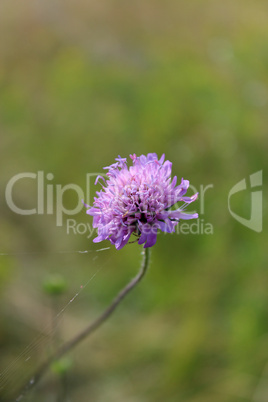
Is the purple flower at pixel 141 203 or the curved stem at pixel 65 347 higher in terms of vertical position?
the purple flower at pixel 141 203

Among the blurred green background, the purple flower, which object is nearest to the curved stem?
the blurred green background

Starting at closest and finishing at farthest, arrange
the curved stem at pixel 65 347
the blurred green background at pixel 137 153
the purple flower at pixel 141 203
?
the purple flower at pixel 141 203 < the curved stem at pixel 65 347 < the blurred green background at pixel 137 153

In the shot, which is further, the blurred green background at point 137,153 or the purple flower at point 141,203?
the blurred green background at point 137,153

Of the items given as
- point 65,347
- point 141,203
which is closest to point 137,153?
point 65,347

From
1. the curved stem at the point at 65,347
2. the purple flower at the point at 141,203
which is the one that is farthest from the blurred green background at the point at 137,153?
the purple flower at the point at 141,203

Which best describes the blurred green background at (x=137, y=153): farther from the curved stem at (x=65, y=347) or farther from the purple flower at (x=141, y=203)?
the purple flower at (x=141, y=203)

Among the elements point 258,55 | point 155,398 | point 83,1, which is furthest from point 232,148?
point 83,1

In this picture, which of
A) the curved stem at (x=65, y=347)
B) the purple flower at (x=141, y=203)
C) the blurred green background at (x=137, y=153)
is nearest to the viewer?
the purple flower at (x=141, y=203)
